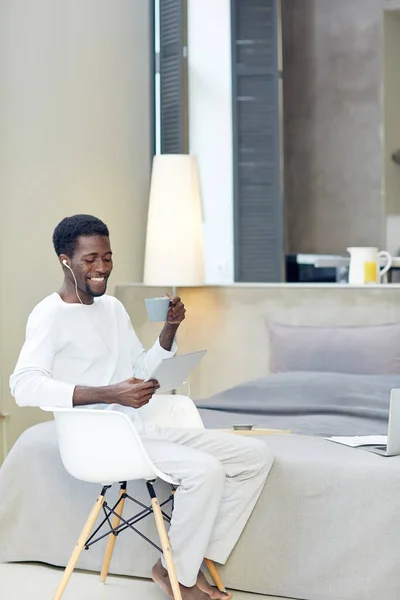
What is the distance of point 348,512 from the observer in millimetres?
3152

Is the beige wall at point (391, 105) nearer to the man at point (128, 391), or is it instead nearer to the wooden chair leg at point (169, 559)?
the man at point (128, 391)

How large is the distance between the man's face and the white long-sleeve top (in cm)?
8

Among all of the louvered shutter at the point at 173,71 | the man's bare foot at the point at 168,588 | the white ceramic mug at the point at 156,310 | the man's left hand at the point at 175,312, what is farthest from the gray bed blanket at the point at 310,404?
the louvered shutter at the point at 173,71

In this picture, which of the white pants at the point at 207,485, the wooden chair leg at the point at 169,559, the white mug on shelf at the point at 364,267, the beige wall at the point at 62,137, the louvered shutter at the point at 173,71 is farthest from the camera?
the louvered shutter at the point at 173,71

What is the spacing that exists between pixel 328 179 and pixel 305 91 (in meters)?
0.68

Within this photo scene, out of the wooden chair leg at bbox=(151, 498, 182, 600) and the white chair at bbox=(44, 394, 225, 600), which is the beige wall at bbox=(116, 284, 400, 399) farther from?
the wooden chair leg at bbox=(151, 498, 182, 600)

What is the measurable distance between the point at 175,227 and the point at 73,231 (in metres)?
2.20

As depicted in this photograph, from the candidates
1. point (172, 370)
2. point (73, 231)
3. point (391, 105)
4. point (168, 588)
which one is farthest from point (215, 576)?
point (391, 105)

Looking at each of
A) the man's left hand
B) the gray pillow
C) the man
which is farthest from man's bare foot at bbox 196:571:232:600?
the gray pillow

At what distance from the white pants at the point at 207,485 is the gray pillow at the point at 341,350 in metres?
1.79

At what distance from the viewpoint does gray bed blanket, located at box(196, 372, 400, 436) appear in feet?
13.3

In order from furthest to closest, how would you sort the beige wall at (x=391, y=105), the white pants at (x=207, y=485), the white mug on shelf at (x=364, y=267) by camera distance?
the beige wall at (x=391, y=105) < the white mug on shelf at (x=364, y=267) < the white pants at (x=207, y=485)

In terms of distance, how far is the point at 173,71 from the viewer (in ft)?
20.2

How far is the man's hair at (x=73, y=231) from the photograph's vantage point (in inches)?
130
